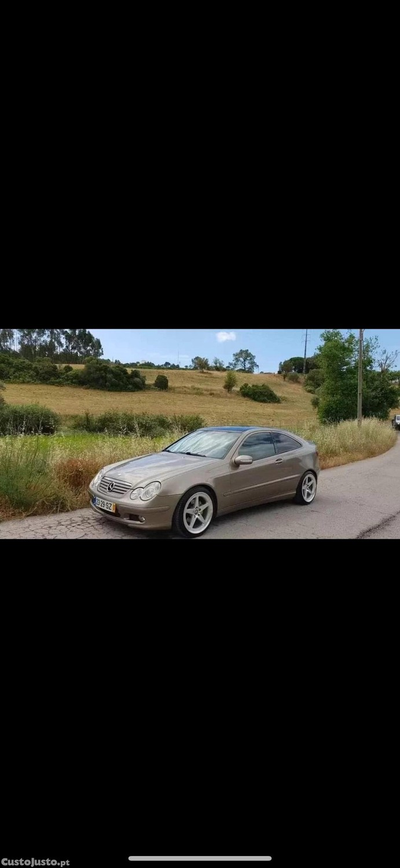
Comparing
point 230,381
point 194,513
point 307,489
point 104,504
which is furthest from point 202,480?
point 307,489

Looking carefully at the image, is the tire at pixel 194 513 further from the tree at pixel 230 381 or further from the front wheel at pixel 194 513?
the tree at pixel 230 381

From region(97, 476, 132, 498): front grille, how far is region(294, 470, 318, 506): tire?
4.58 ft

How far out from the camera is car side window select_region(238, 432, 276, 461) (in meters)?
→ 2.75

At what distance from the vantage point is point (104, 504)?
2457 millimetres

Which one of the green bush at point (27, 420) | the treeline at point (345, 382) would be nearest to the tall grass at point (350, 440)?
the treeline at point (345, 382)

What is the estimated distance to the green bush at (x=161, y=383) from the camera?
9.16ft

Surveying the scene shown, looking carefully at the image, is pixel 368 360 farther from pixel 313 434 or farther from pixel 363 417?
pixel 313 434

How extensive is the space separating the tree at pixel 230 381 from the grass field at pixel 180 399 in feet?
0.11

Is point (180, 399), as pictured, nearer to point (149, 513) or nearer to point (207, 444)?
point (207, 444)

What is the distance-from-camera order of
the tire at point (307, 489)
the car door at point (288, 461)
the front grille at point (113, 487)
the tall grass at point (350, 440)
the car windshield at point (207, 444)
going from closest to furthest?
the front grille at point (113, 487)
the car windshield at point (207, 444)
the car door at point (288, 461)
the tire at point (307, 489)
the tall grass at point (350, 440)

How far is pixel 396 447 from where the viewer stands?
4.78 metres
